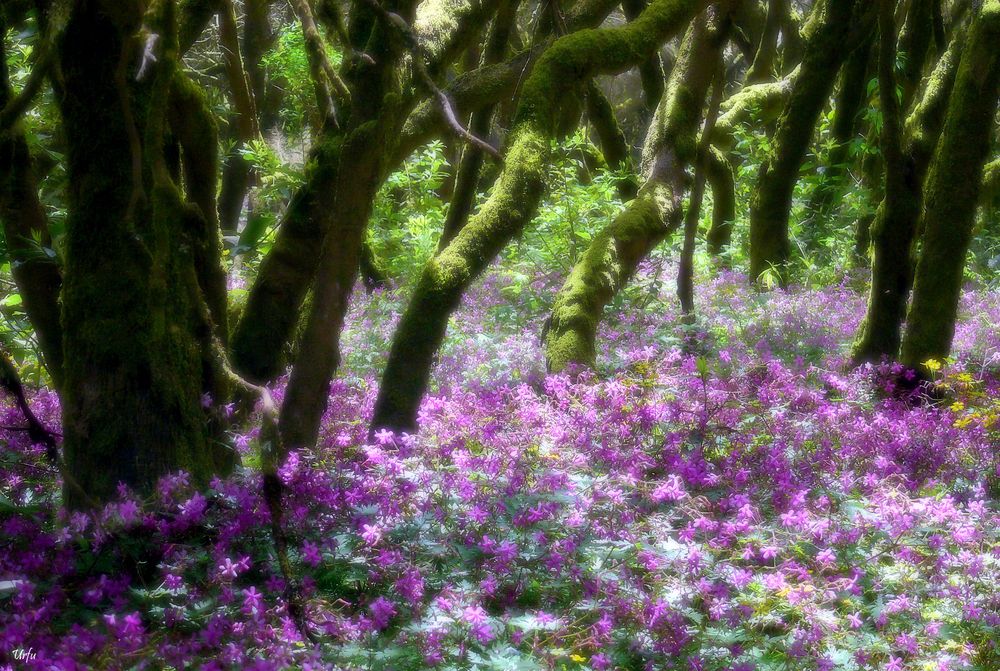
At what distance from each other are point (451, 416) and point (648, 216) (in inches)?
105

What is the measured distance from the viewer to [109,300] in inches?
133

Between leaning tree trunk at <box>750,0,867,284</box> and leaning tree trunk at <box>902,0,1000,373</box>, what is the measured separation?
1885 millimetres

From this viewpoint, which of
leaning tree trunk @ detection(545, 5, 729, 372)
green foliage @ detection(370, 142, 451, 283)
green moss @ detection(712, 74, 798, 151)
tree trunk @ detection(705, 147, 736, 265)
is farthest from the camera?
green moss @ detection(712, 74, 798, 151)

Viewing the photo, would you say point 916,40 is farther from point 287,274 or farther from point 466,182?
point 287,274

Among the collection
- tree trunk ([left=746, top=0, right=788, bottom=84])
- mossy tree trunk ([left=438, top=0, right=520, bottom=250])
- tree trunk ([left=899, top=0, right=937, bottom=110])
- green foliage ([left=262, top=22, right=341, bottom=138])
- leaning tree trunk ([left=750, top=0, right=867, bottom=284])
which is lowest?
mossy tree trunk ([left=438, top=0, right=520, bottom=250])

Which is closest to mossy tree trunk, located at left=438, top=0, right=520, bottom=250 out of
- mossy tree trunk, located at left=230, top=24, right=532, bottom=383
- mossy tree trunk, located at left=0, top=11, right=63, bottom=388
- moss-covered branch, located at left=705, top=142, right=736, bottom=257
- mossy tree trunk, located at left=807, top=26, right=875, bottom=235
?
mossy tree trunk, located at left=230, top=24, right=532, bottom=383

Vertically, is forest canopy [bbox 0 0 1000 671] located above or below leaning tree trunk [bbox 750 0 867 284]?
below

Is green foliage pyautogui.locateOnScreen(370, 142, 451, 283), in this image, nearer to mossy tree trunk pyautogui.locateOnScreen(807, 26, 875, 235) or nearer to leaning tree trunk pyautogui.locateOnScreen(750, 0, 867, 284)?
leaning tree trunk pyautogui.locateOnScreen(750, 0, 867, 284)

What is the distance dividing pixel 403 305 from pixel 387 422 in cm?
388

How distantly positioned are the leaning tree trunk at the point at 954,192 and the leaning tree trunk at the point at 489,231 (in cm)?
197

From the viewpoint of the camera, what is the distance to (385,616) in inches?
100

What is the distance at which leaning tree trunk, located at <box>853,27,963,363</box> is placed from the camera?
5422 millimetres

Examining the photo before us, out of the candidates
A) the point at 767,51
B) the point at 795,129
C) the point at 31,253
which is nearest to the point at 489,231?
the point at 31,253

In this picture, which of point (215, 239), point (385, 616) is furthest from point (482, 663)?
point (215, 239)
